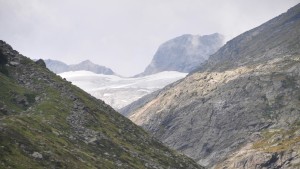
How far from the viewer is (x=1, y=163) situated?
42562 mm

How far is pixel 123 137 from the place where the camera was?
92188 millimetres

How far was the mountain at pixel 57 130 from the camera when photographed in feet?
172

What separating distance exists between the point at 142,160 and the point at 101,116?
19.1 m

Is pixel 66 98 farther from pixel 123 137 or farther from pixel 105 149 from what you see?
pixel 105 149

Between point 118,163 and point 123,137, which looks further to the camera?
point 123,137

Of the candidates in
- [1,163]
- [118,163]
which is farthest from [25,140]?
[118,163]

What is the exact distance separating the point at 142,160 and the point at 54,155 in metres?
31.0

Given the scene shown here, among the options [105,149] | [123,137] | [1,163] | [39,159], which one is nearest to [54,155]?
[39,159]

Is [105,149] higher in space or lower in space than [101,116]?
lower

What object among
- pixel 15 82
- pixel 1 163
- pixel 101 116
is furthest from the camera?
pixel 101 116

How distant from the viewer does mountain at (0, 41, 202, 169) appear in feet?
172

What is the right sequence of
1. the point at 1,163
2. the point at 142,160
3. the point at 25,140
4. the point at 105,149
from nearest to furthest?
the point at 1,163 < the point at 25,140 < the point at 105,149 < the point at 142,160

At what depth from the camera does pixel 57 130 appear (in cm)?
7094

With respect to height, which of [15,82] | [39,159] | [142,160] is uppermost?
[15,82]
